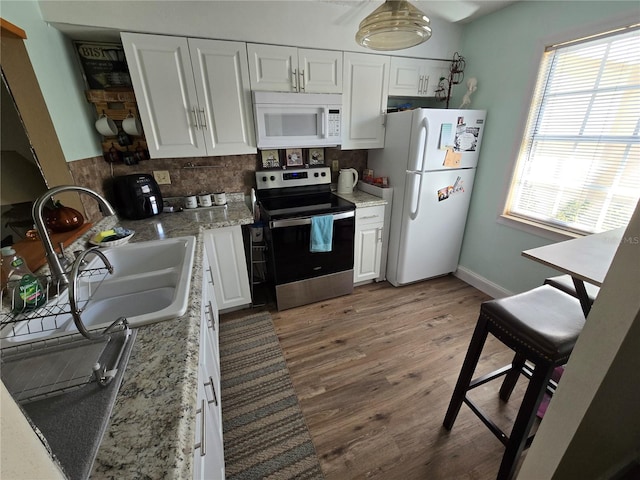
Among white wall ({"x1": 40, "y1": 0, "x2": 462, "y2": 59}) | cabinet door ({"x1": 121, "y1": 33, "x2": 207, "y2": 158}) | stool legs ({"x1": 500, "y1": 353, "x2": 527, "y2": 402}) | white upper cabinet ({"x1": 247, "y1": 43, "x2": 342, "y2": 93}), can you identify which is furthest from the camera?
white upper cabinet ({"x1": 247, "y1": 43, "x2": 342, "y2": 93})

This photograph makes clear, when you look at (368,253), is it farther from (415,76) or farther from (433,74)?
(433,74)

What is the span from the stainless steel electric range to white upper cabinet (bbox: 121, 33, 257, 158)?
19.9 inches

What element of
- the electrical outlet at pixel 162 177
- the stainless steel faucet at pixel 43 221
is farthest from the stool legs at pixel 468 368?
the electrical outlet at pixel 162 177

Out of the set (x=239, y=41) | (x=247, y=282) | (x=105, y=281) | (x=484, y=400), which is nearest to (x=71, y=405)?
(x=105, y=281)

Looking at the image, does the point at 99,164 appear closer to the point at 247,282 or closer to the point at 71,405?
the point at 247,282

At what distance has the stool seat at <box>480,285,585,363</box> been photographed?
0.97m

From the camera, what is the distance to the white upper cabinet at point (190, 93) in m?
1.77

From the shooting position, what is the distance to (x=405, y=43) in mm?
1503

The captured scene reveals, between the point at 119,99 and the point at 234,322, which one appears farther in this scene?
the point at 234,322

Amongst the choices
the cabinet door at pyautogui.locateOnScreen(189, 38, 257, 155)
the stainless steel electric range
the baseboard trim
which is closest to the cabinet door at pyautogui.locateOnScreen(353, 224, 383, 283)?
the stainless steel electric range

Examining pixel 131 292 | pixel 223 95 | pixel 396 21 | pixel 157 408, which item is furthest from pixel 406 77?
pixel 157 408

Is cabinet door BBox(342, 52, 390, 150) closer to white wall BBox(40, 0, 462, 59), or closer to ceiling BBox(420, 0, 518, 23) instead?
white wall BBox(40, 0, 462, 59)

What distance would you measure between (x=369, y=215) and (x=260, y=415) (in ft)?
5.65

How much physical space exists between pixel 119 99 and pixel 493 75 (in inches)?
116
